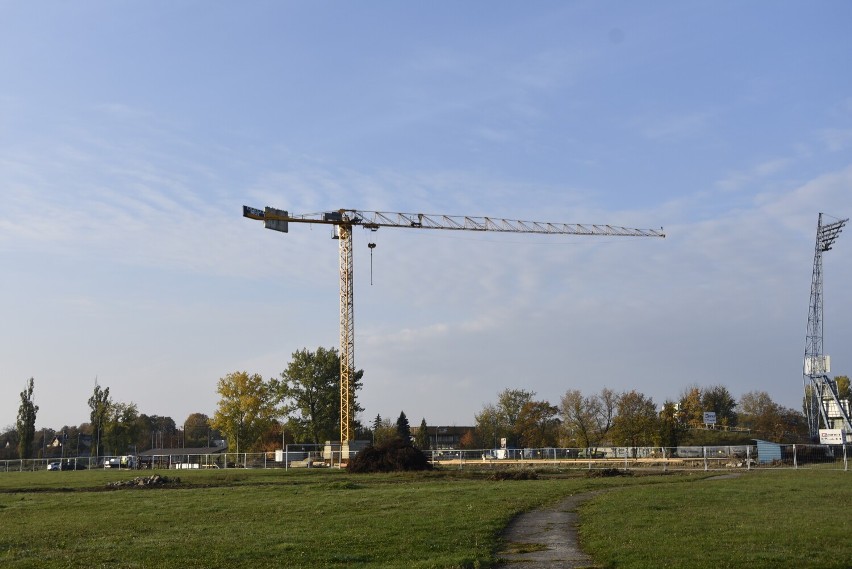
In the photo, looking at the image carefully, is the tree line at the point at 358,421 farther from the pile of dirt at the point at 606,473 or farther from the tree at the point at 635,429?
the pile of dirt at the point at 606,473

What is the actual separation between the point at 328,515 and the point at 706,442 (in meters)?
97.1

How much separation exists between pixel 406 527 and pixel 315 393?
317 feet

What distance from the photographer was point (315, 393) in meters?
117

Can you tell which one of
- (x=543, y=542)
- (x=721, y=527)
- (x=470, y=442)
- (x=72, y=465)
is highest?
(x=721, y=527)

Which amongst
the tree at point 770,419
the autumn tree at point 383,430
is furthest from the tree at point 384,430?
the tree at point 770,419

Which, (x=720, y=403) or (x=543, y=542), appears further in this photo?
Answer: (x=720, y=403)

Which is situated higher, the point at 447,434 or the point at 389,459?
the point at 389,459

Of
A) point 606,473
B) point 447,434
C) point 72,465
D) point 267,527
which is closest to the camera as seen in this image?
point 267,527

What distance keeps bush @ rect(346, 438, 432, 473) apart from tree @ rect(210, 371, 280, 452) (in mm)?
45014

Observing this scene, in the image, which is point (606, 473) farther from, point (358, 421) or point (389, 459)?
point (358, 421)

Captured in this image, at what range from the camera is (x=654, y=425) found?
329 feet

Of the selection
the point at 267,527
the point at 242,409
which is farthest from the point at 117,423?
the point at 267,527

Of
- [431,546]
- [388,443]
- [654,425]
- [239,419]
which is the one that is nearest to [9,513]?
[431,546]

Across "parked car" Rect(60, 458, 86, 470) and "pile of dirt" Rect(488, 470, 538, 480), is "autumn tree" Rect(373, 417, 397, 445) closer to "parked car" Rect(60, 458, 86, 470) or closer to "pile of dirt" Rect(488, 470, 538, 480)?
"parked car" Rect(60, 458, 86, 470)
